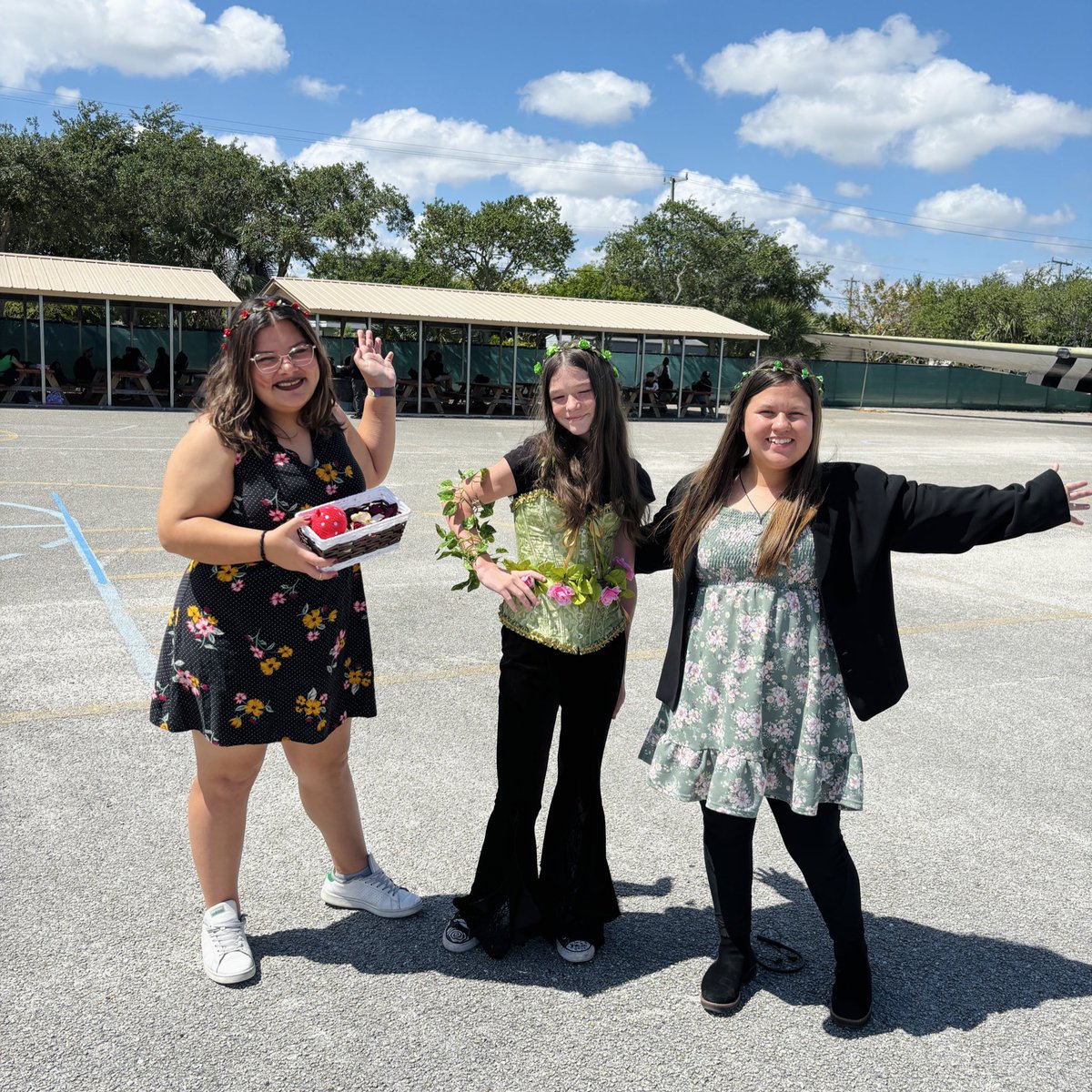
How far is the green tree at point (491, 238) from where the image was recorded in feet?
152

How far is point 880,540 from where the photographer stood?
8.18ft

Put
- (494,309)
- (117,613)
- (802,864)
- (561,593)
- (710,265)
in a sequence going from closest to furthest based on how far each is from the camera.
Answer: (802,864) < (561,593) < (117,613) < (494,309) < (710,265)

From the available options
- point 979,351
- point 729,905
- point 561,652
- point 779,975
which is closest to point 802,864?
point 729,905

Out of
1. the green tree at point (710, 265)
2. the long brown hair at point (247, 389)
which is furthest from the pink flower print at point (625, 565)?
the green tree at point (710, 265)

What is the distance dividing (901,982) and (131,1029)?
2.14 meters

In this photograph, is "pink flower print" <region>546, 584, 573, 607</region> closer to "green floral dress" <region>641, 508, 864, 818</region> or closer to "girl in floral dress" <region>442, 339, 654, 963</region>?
"girl in floral dress" <region>442, 339, 654, 963</region>

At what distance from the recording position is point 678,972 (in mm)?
2809

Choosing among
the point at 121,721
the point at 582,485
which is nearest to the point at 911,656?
the point at 582,485

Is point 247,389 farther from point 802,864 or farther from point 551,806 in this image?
point 802,864

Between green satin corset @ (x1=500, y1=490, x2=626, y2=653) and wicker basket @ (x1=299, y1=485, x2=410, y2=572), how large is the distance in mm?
431

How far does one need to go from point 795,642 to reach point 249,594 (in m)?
1.47

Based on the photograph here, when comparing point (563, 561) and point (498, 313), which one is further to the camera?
point (498, 313)

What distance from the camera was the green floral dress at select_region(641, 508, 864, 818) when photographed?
251 cm

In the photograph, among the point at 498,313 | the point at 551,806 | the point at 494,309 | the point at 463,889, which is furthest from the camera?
the point at 494,309
